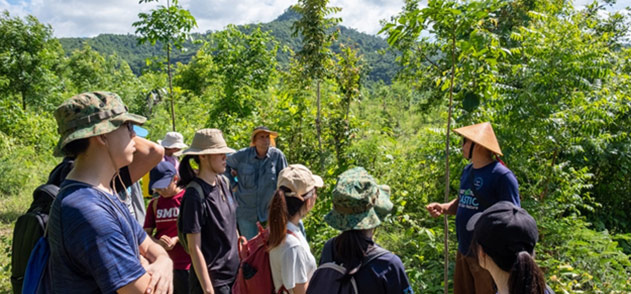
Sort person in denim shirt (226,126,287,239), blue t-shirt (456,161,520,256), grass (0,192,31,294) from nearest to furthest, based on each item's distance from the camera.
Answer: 1. blue t-shirt (456,161,520,256)
2. person in denim shirt (226,126,287,239)
3. grass (0,192,31,294)

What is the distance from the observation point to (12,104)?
1254cm

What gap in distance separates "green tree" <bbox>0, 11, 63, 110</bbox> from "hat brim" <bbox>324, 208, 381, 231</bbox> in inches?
537

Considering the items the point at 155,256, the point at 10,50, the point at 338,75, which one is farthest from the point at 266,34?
the point at 155,256

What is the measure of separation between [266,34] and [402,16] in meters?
7.46

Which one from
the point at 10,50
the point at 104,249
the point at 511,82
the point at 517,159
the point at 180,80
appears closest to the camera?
the point at 104,249

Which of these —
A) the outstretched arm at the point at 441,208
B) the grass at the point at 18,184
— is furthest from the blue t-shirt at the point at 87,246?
the grass at the point at 18,184

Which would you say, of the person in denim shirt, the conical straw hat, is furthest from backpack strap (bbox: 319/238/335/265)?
the person in denim shirt

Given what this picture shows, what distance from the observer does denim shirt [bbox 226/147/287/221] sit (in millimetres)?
4430

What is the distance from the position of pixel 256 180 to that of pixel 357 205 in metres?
2.69

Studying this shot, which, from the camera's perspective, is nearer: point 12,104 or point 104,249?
point 104,249

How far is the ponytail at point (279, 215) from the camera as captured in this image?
2.22m

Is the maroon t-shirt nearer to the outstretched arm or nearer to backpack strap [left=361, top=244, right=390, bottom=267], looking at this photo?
backpack strap [left=361, top=244, right=390, bottom=267]

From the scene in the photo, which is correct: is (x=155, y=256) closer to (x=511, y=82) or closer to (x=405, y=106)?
(x=511, y=82)

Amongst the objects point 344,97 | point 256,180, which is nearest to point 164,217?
point 256,180
